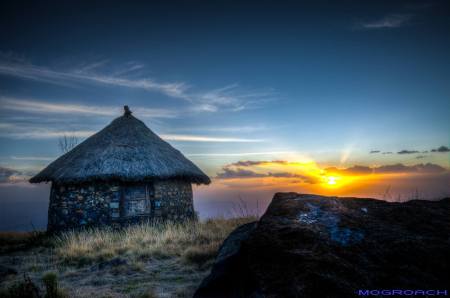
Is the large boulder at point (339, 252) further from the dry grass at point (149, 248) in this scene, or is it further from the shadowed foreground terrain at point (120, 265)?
the dry grass at point (149, 248)

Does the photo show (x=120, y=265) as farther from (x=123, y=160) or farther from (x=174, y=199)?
(x=174, y=199)

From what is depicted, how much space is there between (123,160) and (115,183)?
102 cm

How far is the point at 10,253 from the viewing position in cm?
1062

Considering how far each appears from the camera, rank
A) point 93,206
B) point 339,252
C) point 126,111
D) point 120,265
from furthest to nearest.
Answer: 1. point 126,111
2. point 93,206
3. point 120,265
4. point 339,252

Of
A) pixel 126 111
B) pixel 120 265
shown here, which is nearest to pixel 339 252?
pixel 120 265

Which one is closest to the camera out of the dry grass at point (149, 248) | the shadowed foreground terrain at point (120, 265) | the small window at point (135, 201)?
the shadowed foreground terrain at point (120, 265)

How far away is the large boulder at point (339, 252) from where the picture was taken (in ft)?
7.90

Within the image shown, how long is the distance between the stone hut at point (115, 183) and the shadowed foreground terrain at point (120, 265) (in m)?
1.29

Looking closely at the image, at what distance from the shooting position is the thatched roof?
1252 cm

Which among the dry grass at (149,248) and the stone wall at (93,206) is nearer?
the dry grass at (149,248)

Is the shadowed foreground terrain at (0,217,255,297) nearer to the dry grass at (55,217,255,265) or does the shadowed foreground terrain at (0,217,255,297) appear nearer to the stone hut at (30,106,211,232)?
the dry grass at (55,217,255,265)

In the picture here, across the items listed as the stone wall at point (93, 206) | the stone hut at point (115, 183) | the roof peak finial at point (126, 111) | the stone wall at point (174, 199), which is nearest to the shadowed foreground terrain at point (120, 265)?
the stone wall at point (93, 206)

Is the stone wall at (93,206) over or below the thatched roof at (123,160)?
below

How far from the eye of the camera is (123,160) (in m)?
13.1
